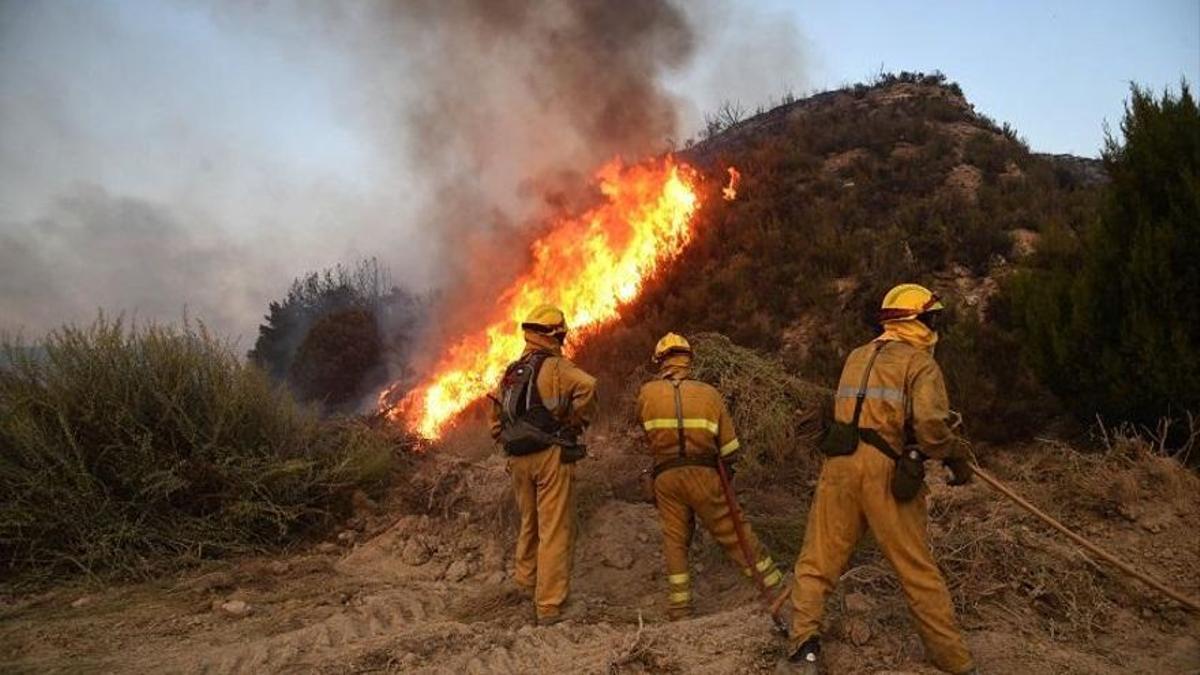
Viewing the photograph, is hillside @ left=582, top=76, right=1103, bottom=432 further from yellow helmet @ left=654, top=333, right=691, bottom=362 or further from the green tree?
yellow helmet @ left=654, top=333, right=691, bottom=362

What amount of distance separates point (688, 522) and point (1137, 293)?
4.55 meters

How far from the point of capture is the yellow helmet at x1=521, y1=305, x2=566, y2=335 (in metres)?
5.77

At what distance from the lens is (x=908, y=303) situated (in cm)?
432

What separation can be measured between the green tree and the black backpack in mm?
4833

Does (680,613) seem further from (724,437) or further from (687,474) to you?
(724,437)

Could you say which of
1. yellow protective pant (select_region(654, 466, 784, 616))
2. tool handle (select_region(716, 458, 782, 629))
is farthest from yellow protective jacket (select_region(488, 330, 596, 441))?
tool handle (select_region(716, 458, 782, 629))

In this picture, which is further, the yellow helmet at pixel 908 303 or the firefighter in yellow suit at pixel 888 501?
the yellow helmet at pixel 908 303

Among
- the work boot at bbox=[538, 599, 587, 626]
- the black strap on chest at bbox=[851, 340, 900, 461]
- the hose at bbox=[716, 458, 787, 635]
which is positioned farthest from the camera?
the work boot at bbox=[538, 599, 587, 626]

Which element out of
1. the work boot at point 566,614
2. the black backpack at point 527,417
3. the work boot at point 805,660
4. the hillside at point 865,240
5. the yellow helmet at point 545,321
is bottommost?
the work boot at point 805,660

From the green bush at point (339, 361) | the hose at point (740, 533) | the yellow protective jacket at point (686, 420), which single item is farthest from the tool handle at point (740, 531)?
the green bush at point (339, 361)

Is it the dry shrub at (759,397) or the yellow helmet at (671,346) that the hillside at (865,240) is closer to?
the dry shrub at (759,397)

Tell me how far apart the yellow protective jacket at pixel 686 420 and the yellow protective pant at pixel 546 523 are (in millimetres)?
718

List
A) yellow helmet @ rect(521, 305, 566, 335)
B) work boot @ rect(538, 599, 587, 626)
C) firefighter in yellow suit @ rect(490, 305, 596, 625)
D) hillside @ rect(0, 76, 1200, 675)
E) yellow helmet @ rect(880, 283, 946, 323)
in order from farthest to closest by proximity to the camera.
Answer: yellow helmet @ rect(521, 305, 566, 335)
firefighter in yellow suit @ rect(490, 305, 596, 625)
work boot @ rect(538, 599, 587, 626)
hillside @ rect(0, 76, 1200, 675)
yellow helmet @ rect(880, 283, 946, 323)

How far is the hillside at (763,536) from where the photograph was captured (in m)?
4.52
